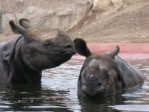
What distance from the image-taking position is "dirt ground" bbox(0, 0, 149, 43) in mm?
24875

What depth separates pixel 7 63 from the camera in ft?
27.3

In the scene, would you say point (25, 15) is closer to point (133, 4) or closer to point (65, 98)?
point (133, 4)

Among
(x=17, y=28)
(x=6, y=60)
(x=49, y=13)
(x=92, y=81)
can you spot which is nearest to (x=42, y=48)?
(x=17, y=28)

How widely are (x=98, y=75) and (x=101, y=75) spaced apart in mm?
60

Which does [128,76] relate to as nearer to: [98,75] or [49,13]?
[98,75]

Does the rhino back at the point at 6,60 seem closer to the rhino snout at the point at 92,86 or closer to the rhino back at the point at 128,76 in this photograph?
the rhino back at the point at 128,76

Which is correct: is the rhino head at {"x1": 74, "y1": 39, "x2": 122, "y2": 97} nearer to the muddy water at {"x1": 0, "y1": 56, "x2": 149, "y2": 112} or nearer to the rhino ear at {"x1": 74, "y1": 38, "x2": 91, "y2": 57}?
the rhino ear at {"x1": 74, "y1": 38, "x2": 91, "y2": 57}

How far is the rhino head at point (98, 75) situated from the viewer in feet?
20.1

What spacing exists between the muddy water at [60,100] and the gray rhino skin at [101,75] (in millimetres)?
129

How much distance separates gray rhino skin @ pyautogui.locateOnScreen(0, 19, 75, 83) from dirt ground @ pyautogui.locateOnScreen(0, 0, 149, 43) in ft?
50.2

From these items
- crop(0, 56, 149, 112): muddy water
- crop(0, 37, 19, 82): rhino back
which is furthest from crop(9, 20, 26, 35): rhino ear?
crop(0, 56, 149, 112): muddy water

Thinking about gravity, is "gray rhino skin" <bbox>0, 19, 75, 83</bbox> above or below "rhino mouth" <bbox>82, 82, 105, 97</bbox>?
above

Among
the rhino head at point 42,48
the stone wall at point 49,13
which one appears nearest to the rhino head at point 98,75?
the rhino head at point 42,48

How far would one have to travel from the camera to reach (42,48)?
7.53 m
